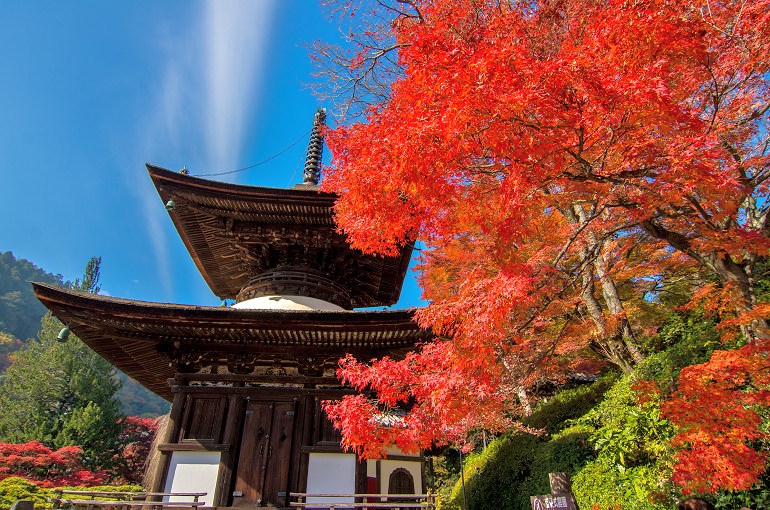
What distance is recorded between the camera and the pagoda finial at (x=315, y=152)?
559 inches

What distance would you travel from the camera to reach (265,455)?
8.31 m

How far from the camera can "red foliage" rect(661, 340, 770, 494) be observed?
18.5 ft

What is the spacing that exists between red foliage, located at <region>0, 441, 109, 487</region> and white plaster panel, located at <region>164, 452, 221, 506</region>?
18870mm

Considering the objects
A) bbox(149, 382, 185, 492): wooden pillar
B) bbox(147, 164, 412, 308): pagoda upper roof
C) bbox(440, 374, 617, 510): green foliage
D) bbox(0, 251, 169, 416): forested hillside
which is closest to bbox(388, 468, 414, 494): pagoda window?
bbox(440, 374, 617, 510): green foliage

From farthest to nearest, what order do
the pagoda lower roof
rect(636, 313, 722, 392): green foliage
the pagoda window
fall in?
rect(636, 313, 722, 392): green foliage
the pagoda window
the pagoda lower roof

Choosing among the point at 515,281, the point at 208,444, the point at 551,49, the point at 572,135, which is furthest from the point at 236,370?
the point at 551,49

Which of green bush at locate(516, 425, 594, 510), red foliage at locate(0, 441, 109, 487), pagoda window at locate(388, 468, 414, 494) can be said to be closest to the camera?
pagoda window at locate(388, 468, 414, 494)

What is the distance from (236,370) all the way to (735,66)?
33.8 ft

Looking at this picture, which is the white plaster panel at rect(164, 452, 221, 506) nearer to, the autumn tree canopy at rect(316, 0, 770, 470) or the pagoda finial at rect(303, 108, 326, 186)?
the autumn tree canopy at rect(316, 0, 770, 470)

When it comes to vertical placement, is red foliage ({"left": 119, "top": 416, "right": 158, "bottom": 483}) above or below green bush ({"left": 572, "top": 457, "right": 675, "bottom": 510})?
above

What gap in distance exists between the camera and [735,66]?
6371mm

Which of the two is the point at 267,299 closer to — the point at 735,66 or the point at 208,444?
the point at 208,444

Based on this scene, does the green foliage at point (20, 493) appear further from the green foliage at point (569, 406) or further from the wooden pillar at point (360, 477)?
the green foliage at point (569, 406)

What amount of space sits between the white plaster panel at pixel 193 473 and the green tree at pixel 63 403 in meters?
22.0
